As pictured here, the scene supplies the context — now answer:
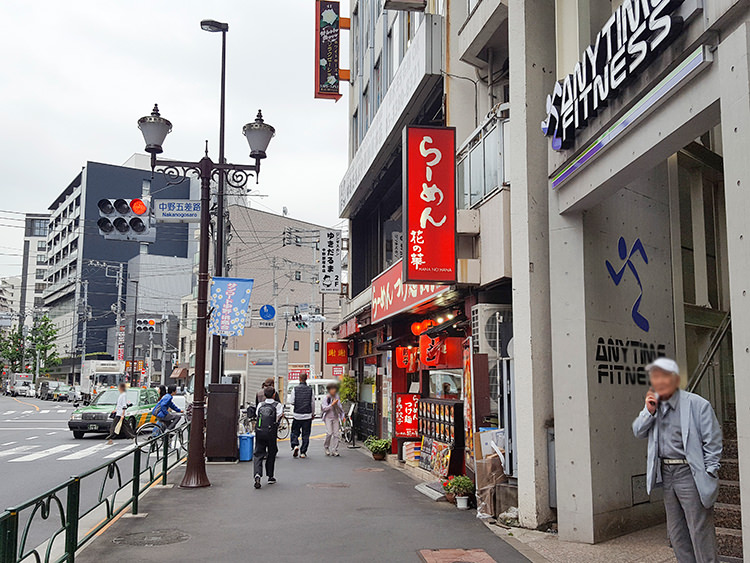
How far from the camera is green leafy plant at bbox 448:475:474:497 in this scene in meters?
10.7

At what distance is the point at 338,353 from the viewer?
85.8 ft

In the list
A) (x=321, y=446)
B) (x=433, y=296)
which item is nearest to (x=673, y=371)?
(x=433, y=296)

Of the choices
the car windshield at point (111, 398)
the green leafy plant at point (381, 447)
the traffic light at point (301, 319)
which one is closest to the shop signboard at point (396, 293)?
the green leafy plant at point (381, 447)

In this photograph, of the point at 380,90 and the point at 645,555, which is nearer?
the point at 645,555

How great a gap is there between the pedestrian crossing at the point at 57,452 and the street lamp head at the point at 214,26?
1015 cm

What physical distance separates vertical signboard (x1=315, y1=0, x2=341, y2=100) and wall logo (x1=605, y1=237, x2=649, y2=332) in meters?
17.7

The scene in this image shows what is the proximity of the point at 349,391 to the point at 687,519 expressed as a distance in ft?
63.0

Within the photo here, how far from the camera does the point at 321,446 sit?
23.8 meters

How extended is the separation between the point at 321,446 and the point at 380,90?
1151 centimetres

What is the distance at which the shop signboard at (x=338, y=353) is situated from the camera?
26094 mm

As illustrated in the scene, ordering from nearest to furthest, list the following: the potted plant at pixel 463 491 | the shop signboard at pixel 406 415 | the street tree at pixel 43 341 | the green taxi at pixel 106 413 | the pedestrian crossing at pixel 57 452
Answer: the potted plant at pixel 463 491 → the shop signboard at pixel 406 415 → the pedestrian crossing at pixel 57 452 → the green taxi at pixel 106 413 → the street tree at pixel 43 341

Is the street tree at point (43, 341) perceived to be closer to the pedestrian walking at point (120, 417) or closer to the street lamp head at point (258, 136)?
the pedestrian walking at point (120, 417)

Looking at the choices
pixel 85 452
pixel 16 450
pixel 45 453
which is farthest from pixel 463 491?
pixel 16 450

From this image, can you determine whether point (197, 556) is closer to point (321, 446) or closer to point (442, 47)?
point (442, 47)
